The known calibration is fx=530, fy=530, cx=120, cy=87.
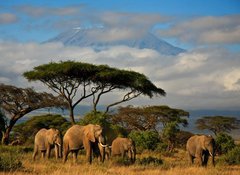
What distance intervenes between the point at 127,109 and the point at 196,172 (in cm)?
3765

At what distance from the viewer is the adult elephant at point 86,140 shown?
755 inches

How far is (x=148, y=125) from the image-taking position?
51.5m

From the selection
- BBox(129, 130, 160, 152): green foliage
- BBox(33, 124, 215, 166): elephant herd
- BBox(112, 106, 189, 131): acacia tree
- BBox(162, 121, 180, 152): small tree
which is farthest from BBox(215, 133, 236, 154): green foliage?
BBox(112, 106, 189, 131): acacia tree

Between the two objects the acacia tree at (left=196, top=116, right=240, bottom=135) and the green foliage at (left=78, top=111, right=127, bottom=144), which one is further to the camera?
the acacia tree at (left=196, top=116, right=240, bottom=135)

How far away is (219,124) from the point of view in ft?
204

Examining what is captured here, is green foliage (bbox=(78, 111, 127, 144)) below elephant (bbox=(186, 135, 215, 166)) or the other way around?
the other way around

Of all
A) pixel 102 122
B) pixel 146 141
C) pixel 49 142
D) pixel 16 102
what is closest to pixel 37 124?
pixel 16 102

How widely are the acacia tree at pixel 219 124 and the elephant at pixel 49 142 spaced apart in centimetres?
4119

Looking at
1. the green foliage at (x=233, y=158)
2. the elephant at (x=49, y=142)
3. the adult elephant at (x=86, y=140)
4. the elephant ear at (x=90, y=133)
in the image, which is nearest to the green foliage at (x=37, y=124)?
the elephant at (x=49, y=142)

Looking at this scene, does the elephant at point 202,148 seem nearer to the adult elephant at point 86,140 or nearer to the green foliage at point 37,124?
the adult elephant at point 86,140

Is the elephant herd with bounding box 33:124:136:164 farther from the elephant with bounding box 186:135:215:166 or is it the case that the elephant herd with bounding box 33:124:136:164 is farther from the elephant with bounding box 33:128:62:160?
the elephant with bounding box 186:135:215:166

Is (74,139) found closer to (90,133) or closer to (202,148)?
(90,133)

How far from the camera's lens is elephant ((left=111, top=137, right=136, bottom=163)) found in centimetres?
2214

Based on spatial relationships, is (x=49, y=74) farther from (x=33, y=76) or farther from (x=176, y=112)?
(x=176, y=112)
